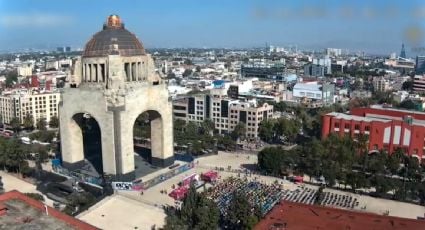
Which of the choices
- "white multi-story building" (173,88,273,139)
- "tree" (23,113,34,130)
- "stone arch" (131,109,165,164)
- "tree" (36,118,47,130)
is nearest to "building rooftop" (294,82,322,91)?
"white multi-story building" (173,88,273,139)

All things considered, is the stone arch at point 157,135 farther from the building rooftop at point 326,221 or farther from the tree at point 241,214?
the building rooftop at point 326,221

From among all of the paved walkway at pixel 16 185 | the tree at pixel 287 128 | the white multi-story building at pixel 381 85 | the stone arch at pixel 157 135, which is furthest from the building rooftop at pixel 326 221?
the white multi-story building at pixel 381 85

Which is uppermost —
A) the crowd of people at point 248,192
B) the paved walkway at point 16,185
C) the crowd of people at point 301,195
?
the crowd of people at point 248,192

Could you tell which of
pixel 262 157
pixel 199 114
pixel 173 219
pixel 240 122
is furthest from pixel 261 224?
pixel 199 114

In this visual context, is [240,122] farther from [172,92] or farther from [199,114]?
[172,92]

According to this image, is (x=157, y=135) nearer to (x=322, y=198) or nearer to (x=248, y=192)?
(x=248, y=192)
